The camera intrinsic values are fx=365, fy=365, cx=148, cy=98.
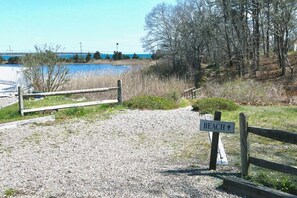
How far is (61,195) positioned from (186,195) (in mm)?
1622

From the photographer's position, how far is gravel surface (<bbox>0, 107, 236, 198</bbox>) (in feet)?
16.3

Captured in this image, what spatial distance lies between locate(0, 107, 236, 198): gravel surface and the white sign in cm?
71

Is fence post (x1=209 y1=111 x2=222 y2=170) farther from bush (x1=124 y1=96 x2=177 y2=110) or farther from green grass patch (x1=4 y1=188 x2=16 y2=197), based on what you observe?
bush (x1=124 y1=96 x2=177 y2=110)

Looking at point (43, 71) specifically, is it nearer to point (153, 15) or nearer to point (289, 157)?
point (289, 157)

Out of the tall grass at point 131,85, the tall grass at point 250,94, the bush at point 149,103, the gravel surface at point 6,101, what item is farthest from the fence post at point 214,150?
the gravel surface at point 6,101

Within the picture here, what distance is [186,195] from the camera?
4656mm

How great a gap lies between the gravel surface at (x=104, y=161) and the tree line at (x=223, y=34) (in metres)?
21.3

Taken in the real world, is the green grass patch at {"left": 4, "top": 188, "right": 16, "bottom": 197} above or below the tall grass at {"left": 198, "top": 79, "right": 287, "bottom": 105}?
below

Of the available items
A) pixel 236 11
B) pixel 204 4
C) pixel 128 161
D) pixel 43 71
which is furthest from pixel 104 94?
pixel 204 4

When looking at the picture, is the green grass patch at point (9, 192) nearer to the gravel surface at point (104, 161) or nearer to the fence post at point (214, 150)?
the gravel surface at point (104, 161)

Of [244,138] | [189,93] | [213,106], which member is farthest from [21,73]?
[244,138]

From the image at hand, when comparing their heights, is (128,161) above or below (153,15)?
below

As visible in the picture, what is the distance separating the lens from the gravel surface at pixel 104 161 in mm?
4953

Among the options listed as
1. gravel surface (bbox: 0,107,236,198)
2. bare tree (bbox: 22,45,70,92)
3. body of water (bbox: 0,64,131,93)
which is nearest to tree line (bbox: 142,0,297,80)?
body of water (bbox: 0,64,131,93)
